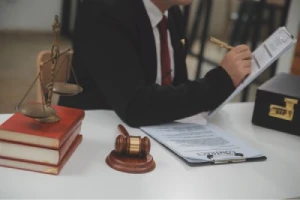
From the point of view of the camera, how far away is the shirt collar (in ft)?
5.28

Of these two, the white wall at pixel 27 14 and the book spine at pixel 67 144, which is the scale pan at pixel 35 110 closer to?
the book spine at pixel 67 144

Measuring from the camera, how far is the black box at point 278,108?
1507 millimetres

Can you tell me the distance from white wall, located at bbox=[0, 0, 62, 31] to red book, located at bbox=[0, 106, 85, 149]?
432 centimetres

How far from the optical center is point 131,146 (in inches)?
44.9

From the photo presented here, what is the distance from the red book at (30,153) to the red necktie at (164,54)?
2.29 feet

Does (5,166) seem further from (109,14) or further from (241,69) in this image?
(241,69)

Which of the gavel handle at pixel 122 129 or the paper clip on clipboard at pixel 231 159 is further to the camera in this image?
the gavel handle at pixel 122 129

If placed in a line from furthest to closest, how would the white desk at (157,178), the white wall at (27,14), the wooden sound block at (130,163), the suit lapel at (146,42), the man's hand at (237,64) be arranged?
the white wall at (27,14)
the suit lapel at (146,42)
the man's hand at (237,64)
the wooden sound block at (130,163)
the white desk at (157,178)

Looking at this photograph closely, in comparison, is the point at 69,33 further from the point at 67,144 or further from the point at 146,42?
the point at 67,144

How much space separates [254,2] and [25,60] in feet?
8.06

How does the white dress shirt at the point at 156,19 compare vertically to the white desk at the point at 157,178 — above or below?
above

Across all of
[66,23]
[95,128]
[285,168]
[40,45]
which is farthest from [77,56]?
[66,23]

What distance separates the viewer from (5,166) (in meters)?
1.08

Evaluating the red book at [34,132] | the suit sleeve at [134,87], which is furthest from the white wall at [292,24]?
the red book at [34,132]
